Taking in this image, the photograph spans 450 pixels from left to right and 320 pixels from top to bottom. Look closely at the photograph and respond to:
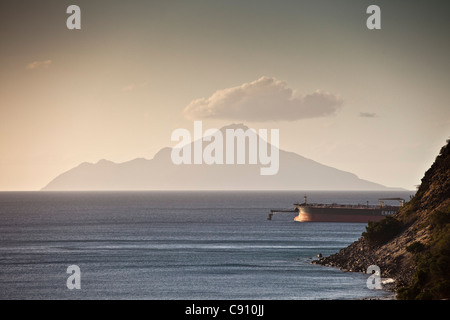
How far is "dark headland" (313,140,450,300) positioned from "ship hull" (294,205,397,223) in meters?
80.4

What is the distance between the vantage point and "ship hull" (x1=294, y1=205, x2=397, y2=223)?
6716 inches

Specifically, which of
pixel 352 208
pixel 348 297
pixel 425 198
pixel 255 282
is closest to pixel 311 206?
pixel 352 208

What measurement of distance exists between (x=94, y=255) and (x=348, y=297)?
5637cm

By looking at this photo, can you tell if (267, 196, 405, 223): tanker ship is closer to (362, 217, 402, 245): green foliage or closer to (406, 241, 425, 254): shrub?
(362, 217, 402, 245): green foliage

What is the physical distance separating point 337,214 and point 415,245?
347ft

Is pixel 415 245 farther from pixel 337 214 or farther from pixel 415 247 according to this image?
pixel 337 214

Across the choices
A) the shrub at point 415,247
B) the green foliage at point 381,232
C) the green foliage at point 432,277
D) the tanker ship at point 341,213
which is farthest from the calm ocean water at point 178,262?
the green foliage at point 381,232

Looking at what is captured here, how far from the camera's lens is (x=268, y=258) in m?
99.2

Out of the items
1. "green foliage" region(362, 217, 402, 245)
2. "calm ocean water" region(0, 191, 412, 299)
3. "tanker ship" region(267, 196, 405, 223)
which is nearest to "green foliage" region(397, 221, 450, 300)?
"calm ocean water" region(0, 191, 412, 299)

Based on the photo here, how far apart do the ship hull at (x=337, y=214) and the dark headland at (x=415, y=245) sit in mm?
80421

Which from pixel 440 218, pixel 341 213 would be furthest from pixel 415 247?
pixel 341 213

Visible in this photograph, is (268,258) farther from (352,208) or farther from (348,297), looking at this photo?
(352,208)

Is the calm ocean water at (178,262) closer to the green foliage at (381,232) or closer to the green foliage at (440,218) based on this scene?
the green foliage at (381,232)

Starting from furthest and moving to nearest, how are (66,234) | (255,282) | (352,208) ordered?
(352,208), (66,234), (255,282)
